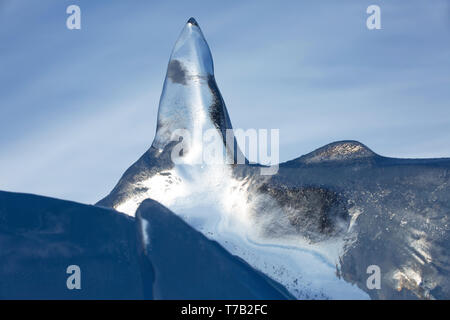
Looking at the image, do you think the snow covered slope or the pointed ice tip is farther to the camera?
the pointed ice tip

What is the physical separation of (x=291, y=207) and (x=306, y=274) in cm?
117

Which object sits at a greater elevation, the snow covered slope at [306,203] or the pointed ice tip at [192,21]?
the pointed ice tip at [192,21]

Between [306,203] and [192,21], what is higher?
[192,21]

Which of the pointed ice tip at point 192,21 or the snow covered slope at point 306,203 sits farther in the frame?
the pointed ice tip at point 192,21

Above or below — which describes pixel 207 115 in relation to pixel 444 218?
above

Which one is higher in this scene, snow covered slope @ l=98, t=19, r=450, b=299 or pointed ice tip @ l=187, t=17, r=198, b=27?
pointed ice tip @ l=187, t=17, r=198, b=27

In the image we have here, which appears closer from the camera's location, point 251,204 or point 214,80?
point 251,204

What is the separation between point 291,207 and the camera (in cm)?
1068

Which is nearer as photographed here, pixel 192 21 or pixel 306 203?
pixel 306 203
